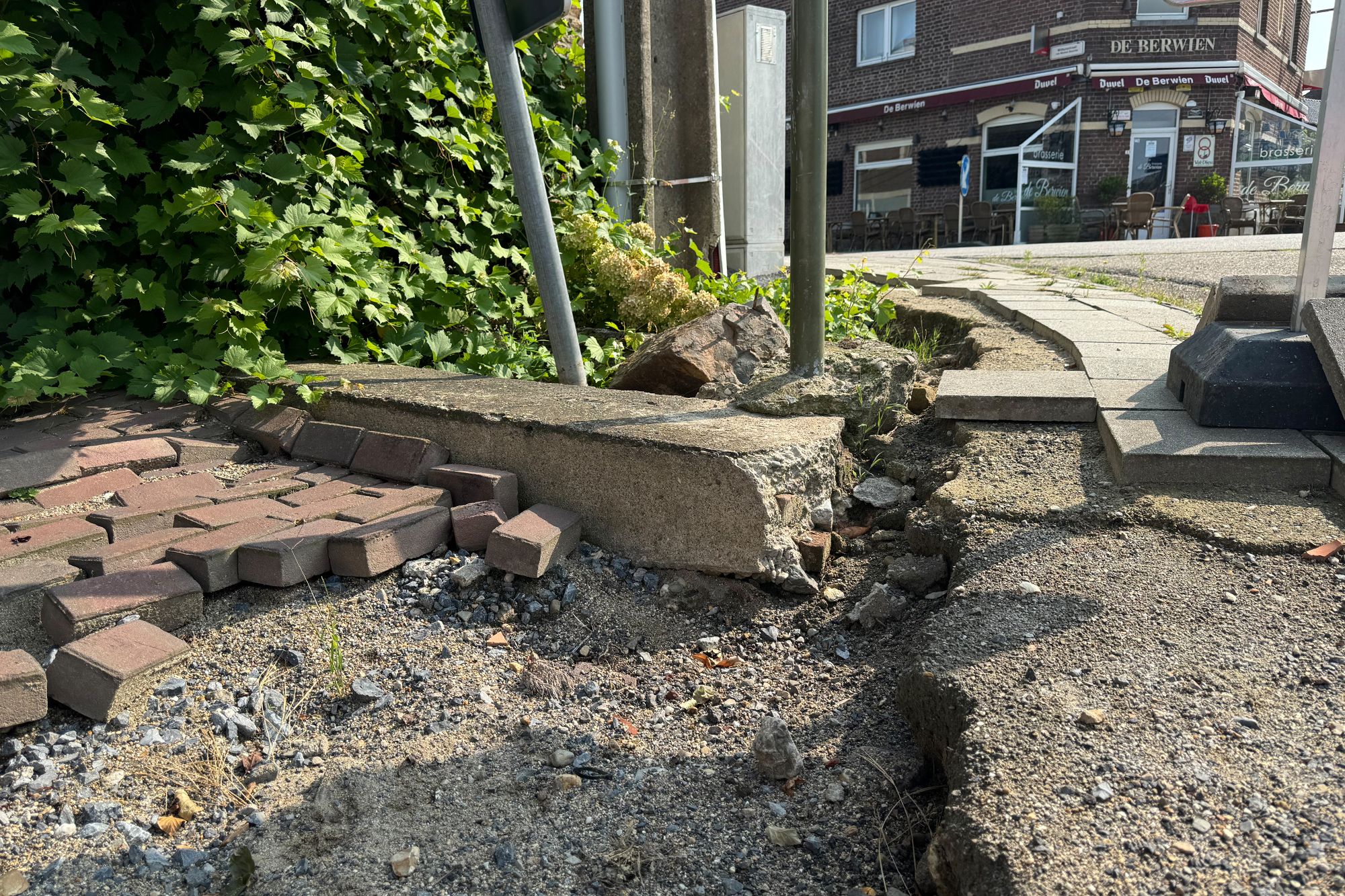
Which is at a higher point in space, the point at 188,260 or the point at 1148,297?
the point at 188,260

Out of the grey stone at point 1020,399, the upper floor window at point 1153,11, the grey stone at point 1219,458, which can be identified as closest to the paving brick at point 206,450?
the grey stone at point 1020,399

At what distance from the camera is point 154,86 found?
10.3 ft

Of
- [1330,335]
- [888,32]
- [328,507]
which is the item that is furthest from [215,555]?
[888,32]

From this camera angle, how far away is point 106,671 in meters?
1.65

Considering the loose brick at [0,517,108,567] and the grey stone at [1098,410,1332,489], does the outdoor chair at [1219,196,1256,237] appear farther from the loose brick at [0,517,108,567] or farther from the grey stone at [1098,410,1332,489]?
the loose brick at [0,517,108,567]

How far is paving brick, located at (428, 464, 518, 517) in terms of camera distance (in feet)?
7.64

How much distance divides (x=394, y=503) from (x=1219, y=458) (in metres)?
2.03

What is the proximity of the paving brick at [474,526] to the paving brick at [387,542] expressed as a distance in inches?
1.4

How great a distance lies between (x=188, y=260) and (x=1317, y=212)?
11.8 feet

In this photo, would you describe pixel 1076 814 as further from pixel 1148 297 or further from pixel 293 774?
pixel 1148 297

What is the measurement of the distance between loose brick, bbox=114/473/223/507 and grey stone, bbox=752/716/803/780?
1604 mm

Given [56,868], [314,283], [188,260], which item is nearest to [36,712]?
[56,868]

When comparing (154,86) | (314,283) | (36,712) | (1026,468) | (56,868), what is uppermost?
(154,86)

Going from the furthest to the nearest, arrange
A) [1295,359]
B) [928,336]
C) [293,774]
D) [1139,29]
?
[1139,29] → [928,336] → [1295,359] → [293,774]
